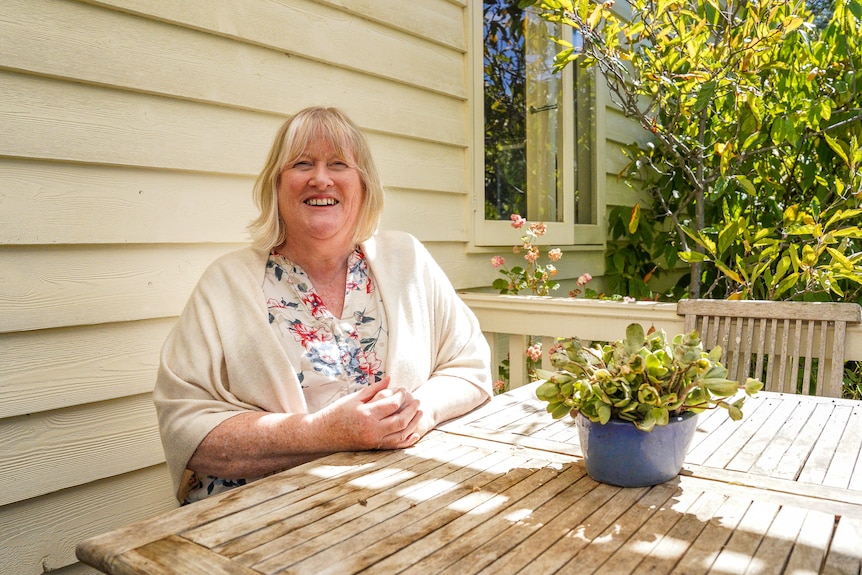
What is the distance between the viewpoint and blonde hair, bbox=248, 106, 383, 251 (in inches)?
66.5

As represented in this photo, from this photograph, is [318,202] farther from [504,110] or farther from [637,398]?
[504,110]

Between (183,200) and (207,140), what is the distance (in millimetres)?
183

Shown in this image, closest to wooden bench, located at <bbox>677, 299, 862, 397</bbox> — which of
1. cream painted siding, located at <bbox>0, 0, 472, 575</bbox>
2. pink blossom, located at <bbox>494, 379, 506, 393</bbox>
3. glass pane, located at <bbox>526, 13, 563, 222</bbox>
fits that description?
pink blossom, located at <bbox>494, 379, 506, 393</bbox>

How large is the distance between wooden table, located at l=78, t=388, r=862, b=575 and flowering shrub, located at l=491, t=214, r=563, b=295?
161 centimetres

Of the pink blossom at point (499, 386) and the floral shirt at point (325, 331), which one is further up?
the floral shirt at point (325, 331)

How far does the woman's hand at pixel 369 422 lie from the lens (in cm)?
127

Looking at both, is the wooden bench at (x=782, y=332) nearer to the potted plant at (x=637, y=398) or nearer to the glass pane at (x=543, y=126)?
the potted plant at (x=637, y=398)

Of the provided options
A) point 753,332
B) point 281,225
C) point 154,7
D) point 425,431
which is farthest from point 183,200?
point 753,332

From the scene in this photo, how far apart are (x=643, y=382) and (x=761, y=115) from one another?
92.4 inches

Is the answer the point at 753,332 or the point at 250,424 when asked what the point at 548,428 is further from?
the point at 753,332

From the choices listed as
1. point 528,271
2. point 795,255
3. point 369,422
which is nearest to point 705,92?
point 795,255

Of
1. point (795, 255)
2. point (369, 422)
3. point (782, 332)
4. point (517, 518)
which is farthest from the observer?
point (795, 255)

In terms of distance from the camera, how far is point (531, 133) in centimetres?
326

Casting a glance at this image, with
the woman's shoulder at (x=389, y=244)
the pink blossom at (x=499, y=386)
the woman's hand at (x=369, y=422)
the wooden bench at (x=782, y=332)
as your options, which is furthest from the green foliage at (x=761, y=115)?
the woman's hand at (x=369, y=422)
